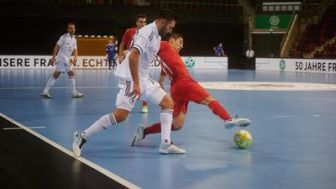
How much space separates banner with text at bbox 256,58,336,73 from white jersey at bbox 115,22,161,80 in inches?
1059

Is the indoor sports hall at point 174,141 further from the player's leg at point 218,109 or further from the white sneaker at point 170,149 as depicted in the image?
the player's leg at point 218,109

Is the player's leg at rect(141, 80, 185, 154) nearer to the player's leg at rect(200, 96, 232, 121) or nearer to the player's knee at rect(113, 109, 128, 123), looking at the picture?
the player's knee at rect(113, 109, 128, 123)

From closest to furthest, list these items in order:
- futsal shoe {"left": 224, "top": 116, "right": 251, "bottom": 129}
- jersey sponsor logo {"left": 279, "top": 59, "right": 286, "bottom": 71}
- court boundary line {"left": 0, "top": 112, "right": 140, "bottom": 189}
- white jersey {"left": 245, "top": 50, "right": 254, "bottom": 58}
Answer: court boundary line {"left": 0, "top": 112, "right": 140, "bottom": 189}, futsal shoe {"left": 224, "top": 116, "right": 251, "bottom": 129}, jersey sponsor logo {"left": 279, "top": 59, "right": 286, "bottom": 71}, white jersey {"left": 245, "top": 50, "right": 254, "bottom": 58}

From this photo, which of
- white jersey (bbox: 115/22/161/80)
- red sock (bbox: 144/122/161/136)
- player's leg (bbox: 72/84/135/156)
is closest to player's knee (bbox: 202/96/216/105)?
red sock (bbox: 144/122/161/136)

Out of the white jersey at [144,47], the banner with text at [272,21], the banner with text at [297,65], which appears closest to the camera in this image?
the white jersey at [144,47]

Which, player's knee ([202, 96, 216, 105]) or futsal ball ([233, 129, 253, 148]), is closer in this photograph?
futsal ball ([233, 129, 253, 148])

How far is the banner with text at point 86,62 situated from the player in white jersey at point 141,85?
26.1 metres

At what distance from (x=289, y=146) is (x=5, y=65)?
28060 millimetres

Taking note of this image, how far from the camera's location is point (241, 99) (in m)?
15.0

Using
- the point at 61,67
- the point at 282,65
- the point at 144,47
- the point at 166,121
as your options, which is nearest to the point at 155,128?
the point at 166,121

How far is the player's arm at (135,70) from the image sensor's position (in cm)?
661

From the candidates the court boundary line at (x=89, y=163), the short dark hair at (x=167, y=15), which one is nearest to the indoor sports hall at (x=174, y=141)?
the court boundary line at (x=89, y=163)

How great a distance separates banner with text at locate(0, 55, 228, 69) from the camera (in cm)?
3359

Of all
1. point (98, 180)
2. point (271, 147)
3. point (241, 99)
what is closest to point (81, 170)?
point (98, 180)
